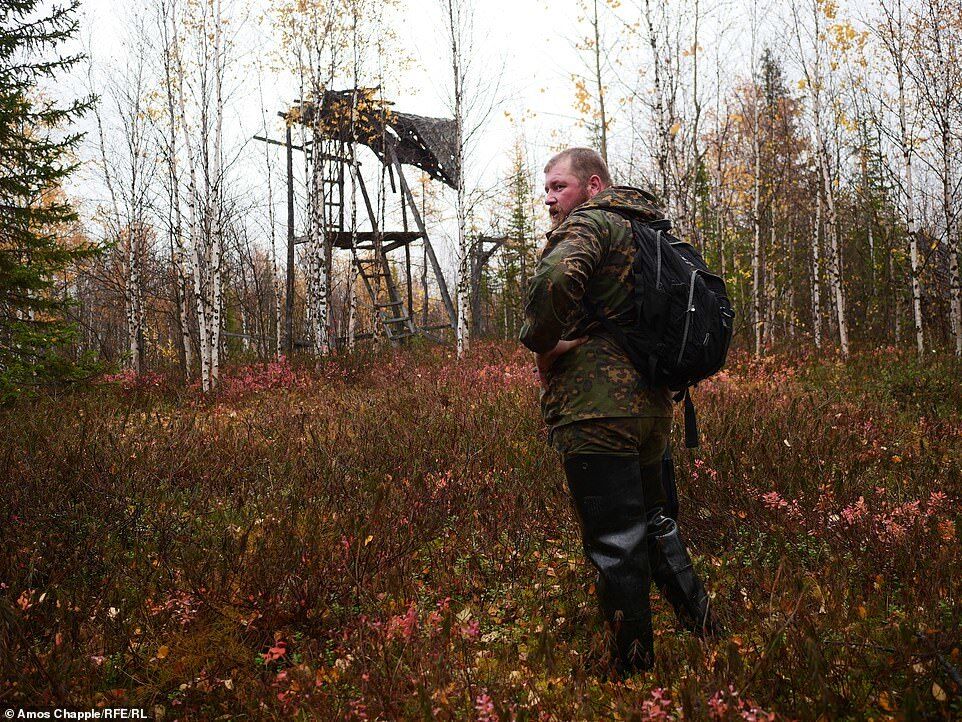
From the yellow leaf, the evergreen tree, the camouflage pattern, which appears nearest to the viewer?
the yellow leaf

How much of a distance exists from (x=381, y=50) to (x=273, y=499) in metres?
14.8

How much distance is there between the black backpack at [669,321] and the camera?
2332mm

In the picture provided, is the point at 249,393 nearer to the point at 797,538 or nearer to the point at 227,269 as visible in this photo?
the point at 797,538

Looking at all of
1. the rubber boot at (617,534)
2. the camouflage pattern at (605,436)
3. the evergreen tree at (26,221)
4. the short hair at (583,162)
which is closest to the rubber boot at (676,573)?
the rubber boot at (617,534)

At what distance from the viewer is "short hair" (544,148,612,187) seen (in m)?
2.57

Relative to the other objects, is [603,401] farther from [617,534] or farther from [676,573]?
[676,573]

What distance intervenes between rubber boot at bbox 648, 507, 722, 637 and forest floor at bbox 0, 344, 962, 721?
0.12m

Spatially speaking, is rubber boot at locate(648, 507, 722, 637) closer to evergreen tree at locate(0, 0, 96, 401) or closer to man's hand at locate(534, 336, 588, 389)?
man's hand at locate(534, 336, 588, 389)

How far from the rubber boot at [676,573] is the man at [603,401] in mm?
128

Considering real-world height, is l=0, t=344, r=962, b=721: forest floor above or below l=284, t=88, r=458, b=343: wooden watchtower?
below

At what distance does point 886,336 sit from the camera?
1564 cm

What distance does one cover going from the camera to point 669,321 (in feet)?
7.71

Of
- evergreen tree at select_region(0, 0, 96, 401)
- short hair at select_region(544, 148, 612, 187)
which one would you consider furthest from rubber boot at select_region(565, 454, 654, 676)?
evergreen tree at select_region(0, 0, 96, 401)

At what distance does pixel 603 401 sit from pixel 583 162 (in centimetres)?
107
